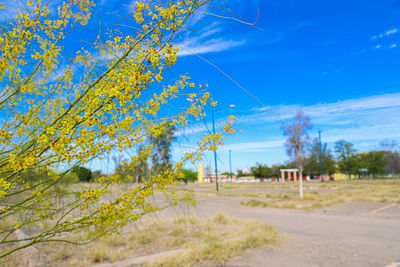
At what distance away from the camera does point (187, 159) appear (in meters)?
2.55

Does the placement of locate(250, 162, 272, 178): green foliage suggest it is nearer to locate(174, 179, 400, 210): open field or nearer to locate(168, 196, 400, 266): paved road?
locate(174, 179, 400, 210): open field

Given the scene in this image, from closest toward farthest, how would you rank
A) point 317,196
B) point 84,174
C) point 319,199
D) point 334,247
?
point 84,174, point 334,247, point 319,199, point 317,196

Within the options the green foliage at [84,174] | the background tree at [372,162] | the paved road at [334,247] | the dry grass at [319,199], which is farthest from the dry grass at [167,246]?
the background tree at [372,162]

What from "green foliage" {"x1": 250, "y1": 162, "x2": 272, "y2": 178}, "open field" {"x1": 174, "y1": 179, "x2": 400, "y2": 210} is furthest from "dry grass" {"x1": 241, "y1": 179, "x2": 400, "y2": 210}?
"green foliage" {"x1": 250, "y1": 162, "x2": 272, "y2": 178}

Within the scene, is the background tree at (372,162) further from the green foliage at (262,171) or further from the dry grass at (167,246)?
the dry grass at (167,246)

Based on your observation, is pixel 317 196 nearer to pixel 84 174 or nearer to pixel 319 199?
pixel 319 199

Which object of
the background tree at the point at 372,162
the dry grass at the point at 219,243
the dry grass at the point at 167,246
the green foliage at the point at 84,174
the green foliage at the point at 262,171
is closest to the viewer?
the green foliage at the point at 84,174

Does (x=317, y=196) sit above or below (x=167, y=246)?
below

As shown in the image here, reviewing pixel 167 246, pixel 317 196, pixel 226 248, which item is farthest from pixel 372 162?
pixel 167 246

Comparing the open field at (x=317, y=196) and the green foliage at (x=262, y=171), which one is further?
the green foliage at (x=262, y=171)

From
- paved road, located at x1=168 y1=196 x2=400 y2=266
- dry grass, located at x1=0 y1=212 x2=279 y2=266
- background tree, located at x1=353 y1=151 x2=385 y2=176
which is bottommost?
paved road, located at x1=168 y1=196 x2=400 y2=266

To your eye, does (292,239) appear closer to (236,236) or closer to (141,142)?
(236,236)

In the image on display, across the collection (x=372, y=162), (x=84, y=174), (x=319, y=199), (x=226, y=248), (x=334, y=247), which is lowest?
(x=319, y=199)

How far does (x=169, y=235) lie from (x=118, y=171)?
5.01 meters
